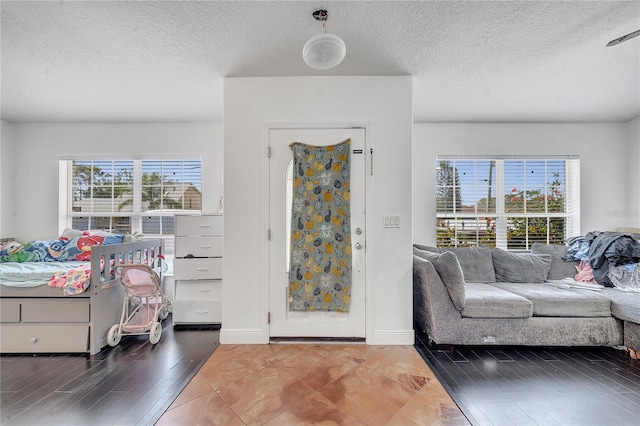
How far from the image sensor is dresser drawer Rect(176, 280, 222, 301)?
3.19 metres

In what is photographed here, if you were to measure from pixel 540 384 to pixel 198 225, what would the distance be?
3.42 metres

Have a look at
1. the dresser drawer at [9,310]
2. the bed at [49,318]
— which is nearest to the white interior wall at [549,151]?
the bed at [49,318]

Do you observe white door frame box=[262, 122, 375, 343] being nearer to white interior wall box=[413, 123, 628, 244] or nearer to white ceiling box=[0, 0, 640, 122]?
white ceiling box=[0, 0, 640, 122]

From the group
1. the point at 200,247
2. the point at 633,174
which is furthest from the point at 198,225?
the point at 633,174

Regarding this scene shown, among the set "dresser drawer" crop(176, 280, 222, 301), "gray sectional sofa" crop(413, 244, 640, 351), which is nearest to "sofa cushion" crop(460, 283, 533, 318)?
"gray sectional sofa" crop(413, 244, 640, 351)

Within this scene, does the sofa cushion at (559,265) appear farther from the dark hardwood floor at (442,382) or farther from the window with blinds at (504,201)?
the dark hardwood floor at (442,382)

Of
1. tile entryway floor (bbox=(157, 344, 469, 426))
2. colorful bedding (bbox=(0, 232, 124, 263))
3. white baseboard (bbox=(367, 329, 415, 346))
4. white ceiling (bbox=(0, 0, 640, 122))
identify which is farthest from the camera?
colorful bedding (bbox=(0, 232, 124, 263))

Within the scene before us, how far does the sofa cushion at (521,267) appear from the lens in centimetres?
322

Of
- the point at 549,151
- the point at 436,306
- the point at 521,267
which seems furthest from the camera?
the point at 549,151

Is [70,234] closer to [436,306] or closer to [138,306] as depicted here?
[138,306]

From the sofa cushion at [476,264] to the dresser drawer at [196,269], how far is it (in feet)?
8.54

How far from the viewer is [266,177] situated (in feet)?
8.88

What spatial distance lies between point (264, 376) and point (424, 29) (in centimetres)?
287

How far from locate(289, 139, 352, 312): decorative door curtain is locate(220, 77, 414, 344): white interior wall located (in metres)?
0.24
